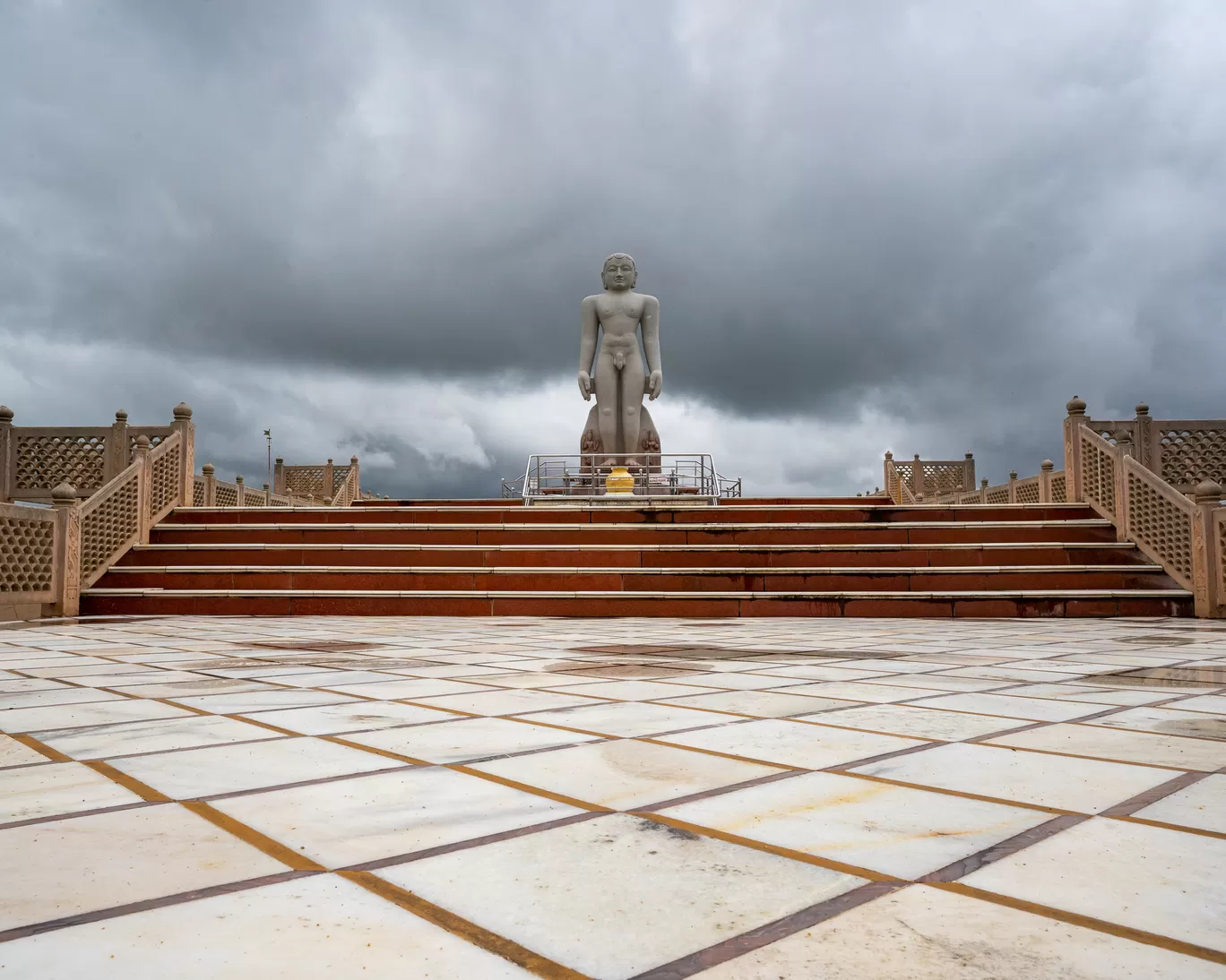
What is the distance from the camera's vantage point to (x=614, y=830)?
119 cm

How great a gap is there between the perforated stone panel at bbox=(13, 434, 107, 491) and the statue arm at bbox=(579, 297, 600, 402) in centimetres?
658

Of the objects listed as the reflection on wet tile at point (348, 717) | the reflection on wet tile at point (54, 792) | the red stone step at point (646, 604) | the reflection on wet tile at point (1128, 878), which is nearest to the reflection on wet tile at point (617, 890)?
the reflection on wet tile at point (1128, 878)

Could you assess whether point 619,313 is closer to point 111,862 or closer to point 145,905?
point 111,862

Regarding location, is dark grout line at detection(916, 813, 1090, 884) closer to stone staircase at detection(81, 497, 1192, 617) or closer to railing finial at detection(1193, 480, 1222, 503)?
stone staircase at detection(81, 497, 1192, 617)

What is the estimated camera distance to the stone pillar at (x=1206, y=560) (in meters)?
6.29

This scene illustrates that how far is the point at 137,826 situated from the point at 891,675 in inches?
96.3

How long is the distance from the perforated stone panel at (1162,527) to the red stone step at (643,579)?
143 millimetres

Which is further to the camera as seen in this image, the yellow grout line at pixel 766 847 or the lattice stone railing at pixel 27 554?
the lattice stone railing at pixel 27 554

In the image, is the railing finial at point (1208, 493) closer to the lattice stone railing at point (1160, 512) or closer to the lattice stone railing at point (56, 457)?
the lattice stone railing at point (1160, 512)

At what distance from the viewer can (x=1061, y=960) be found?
31.3 inches

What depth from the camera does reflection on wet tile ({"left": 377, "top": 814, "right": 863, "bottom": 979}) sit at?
2.75 feet

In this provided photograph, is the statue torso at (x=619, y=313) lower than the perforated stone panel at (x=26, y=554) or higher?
higher

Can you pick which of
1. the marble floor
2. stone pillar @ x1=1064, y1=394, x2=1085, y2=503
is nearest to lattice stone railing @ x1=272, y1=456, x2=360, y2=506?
stone pillar @ x1=1064, y1=394, x2=1085, y2=503

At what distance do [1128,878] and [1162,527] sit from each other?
282 inches
